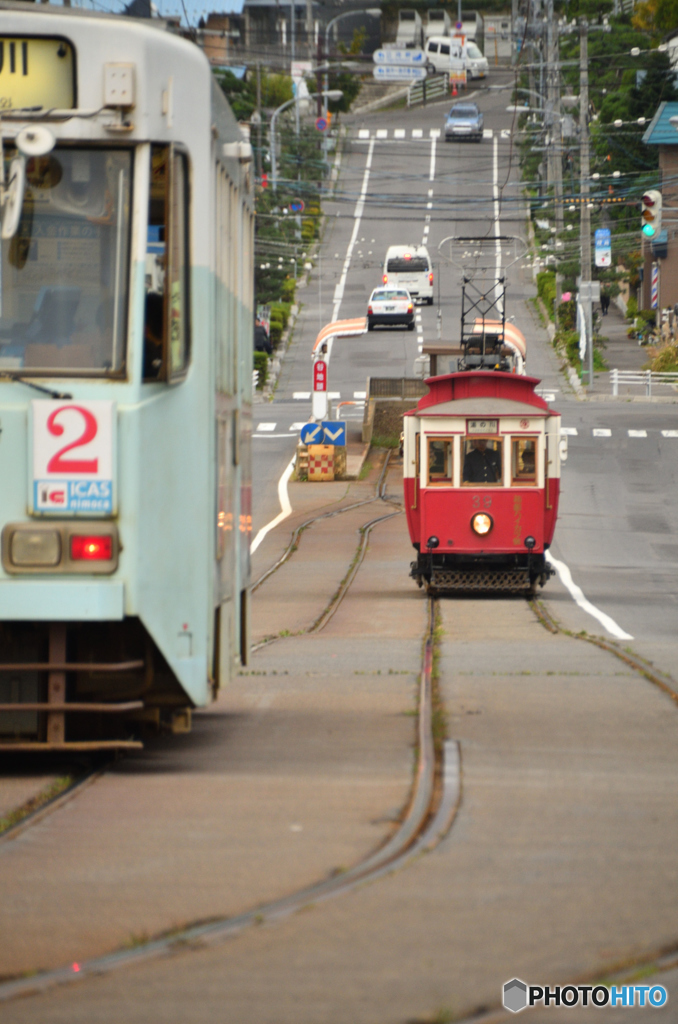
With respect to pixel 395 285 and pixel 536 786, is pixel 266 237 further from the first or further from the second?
pixel 536 786

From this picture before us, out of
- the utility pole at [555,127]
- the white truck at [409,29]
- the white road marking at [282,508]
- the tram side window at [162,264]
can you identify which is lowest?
the white road marking at [282,508]

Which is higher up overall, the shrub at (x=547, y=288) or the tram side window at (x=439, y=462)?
the shrub at (x=547, y=288)

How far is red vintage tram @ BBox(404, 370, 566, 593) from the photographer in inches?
769

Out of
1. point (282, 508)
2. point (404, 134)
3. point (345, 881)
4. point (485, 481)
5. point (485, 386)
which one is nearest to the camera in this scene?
point (345, 881)

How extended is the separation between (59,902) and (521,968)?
1706mm

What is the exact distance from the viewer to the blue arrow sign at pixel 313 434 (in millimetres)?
37562

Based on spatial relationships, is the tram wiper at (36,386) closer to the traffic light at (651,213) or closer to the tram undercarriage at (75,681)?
the tram undercarriage at (75,681)

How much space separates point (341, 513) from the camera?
32.0 metres

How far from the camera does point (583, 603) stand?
19.9 meters

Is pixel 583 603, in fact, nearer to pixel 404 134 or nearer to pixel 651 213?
pixel 651 213

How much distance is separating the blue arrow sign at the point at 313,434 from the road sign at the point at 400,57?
39.0m

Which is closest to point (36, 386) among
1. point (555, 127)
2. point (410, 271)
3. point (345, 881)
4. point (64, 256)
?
point (64, 256)

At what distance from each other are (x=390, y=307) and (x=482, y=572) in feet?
131

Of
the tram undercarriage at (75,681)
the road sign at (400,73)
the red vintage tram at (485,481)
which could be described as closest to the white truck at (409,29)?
the road sign at (400,73)
